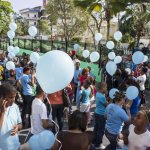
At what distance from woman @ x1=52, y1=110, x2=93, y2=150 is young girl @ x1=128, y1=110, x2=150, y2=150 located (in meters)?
0.68

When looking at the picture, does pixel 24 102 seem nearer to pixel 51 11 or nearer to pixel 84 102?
pixel 84 102

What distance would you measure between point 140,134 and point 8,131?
152 cm

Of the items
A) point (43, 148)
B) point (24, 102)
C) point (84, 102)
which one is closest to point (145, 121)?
point (43, 148)

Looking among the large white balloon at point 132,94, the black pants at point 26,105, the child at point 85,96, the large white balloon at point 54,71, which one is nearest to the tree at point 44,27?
the black pants at point 26,105

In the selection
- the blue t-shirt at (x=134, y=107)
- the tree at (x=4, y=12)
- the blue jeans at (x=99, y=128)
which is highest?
the tree at (x=4, y=12)

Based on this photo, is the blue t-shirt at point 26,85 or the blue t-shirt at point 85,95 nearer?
the blue t-shirt at point 85,95

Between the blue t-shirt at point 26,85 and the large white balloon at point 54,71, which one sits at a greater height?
the large white balloon at point 54,71

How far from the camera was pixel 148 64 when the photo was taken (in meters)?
12.2

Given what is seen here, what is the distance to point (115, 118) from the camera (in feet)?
17.1

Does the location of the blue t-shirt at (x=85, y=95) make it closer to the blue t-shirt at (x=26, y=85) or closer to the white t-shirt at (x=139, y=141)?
the blue t-shirt at (x=26, y=85)

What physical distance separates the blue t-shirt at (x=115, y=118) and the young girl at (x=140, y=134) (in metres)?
1.15

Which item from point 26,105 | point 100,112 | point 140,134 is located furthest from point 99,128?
point 140,134

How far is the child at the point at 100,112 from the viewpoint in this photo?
6.14 metres

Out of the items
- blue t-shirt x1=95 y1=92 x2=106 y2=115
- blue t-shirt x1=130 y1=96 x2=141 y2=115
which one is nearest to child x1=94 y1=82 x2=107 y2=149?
blue t-shirt x1=95 y1=92 x2=106 y2=115
